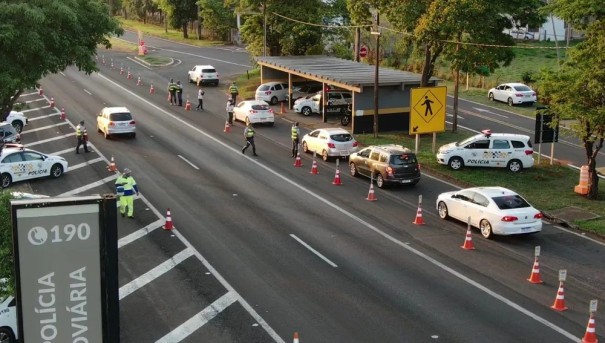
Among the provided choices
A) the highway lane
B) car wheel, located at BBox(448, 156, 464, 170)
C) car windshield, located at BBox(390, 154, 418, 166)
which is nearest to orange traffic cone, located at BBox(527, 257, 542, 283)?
the highway lane

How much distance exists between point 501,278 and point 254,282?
22.4 ft

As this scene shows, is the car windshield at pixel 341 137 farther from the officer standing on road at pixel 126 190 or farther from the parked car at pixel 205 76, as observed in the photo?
the parked car at pixel 205 76

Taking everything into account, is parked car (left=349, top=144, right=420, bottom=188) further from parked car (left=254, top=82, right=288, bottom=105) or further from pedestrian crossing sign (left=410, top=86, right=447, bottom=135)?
parked car (left=254, top=82, right=288, bottom=105)

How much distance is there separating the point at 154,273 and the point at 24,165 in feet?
42.8

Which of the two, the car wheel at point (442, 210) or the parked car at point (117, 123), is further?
the parked car at point (117, 123)

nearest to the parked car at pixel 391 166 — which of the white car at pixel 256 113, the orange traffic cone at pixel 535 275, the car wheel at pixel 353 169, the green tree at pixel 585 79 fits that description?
the car wheel at pixel 353 169

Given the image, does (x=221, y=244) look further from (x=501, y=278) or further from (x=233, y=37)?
(x=233, y=37)

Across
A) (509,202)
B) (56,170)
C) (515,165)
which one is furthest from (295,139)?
(509,202)

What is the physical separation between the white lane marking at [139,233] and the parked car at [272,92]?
28.5 m

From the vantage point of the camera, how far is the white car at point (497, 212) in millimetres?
24250

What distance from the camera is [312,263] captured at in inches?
857

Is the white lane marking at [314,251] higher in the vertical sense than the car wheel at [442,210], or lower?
lower

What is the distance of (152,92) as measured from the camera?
57.9 m

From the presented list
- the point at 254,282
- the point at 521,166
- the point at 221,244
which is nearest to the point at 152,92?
the point at 521,166
